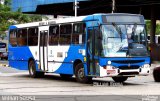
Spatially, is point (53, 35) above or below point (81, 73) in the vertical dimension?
above

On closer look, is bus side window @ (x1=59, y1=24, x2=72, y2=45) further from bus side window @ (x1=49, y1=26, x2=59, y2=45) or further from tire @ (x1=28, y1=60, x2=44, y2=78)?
tire @ (x1=28, y1=60, x2=44, y2=78)

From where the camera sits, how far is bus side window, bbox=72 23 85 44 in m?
20.8

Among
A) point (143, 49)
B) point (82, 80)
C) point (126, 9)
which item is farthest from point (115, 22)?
point (126, 9)

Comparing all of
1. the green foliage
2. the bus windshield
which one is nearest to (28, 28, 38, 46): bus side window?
the bus windshield

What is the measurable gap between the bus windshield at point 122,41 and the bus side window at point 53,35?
4052 millimetres

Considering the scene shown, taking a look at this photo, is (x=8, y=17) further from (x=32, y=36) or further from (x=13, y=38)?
(x=32, y=36)

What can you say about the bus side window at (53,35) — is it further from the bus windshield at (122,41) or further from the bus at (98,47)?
the bus windshield at (122,41)

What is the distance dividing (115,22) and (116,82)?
126 inches

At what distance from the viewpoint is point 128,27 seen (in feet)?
65.3

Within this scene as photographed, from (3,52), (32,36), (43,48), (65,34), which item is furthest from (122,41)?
(3,52)

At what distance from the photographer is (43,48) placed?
24219 millimetres

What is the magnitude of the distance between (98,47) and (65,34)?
3179 mm

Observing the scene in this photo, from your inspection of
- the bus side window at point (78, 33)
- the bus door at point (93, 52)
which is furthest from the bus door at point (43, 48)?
the bus door at point (93, 52)

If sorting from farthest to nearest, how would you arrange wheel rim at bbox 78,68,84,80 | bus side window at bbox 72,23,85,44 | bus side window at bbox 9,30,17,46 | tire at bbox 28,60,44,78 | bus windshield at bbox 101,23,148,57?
bus side window at bbox 9,30,17,46, tire at bbox 28,60,44,78, bus side window at bbox 72,23,85,44, wheel rim at bbox 78,68,84,80, bus windshield at bbox 101,23,148,57
